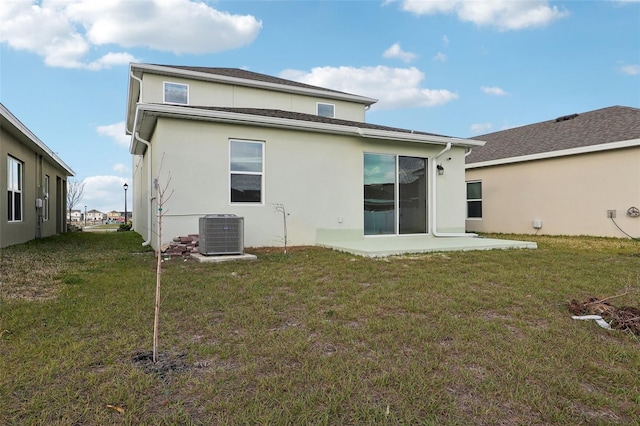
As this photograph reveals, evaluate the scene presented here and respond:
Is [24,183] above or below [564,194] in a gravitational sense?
above

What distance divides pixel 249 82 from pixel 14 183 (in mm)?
7213

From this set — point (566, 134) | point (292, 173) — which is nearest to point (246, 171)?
point (292, 173)

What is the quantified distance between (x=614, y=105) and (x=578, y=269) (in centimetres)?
1189

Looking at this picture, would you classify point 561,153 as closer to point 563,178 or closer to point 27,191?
point 563,178

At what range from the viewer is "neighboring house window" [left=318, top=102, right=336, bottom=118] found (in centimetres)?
1348

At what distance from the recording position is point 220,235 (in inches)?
257

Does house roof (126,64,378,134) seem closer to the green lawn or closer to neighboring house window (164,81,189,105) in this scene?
neighboring house window (164,81,189,105)

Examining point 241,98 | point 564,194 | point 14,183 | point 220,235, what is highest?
point 241,98

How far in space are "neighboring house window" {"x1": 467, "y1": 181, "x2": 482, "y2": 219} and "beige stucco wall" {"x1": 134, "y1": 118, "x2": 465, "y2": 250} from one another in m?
4.90

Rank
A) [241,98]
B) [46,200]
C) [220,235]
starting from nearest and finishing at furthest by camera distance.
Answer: [220,235]
[241,98]
[46,200]

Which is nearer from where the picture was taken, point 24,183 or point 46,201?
point 24,183

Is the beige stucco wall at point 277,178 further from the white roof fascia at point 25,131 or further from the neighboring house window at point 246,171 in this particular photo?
the white roof fascia at point 25,131

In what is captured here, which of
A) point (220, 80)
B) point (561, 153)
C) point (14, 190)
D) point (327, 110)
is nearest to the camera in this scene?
point (14, 190)

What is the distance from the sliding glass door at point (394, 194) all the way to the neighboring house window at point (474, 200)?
547 centimetres
